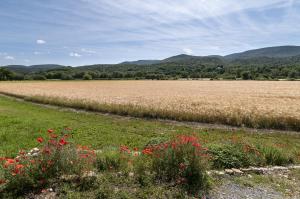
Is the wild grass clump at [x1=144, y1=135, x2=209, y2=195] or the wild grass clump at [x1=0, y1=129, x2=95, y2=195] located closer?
the wild grass clump at [x1=0, y1=129, x2=95, y2=195]

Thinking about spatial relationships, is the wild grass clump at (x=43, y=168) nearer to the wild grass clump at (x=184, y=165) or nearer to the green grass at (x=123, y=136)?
the wild grass clump at (x=184, y=165)

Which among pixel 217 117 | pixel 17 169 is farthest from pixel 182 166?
pixel 217 117

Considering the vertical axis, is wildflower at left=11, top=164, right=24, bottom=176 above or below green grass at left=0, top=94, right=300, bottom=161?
above

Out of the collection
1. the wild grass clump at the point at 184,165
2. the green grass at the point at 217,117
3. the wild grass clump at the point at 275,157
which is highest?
the wild grass clump at the point at 184,165

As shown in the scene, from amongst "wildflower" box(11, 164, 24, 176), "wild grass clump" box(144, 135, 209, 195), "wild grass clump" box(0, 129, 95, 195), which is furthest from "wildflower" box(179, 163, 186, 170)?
"wildflower" box(11, 164, 24, 176)

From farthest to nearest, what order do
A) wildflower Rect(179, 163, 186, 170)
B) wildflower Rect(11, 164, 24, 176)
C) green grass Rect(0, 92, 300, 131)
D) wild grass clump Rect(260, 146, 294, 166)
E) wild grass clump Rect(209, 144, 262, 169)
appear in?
green grass Rect(0, 92, 300, 131) < wild grass clump Rect(260, 146, 294, 166) < wild grass clump Rect(209, 144, 262, 169) < wildflower Rect(179, 163, 186, 170) < wildflower Rect(11, 164, 24, 176)

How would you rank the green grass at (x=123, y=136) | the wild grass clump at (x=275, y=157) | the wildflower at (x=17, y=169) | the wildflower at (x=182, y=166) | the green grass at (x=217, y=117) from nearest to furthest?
the wildflower at (x=17, y=169) → the wildflower at (x=182, y=166) → the wild grass clump at (x=275, y=157) → the green grass at (x=123, y=136) → the green grass at (x=217, y=117)

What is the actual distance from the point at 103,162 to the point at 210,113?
13.9m

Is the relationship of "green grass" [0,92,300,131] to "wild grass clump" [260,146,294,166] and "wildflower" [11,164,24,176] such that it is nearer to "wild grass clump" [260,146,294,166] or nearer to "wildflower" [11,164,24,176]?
"wild grass clump" [260,146,294,166]

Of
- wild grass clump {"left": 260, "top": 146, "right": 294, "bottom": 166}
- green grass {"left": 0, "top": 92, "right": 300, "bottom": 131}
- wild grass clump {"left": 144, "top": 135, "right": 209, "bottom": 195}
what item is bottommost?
green grass {"left": 0, "top": 92, "right": 300, "bottom": 131}

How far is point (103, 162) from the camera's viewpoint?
6.84 metres

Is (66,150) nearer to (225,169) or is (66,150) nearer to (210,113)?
(225,169)

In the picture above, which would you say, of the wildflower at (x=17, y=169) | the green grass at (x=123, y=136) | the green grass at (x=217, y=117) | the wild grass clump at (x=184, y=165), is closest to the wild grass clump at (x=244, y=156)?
the wild grass clump at (x=184, y=165)

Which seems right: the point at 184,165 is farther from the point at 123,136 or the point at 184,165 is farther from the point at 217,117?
the point at 217,117
